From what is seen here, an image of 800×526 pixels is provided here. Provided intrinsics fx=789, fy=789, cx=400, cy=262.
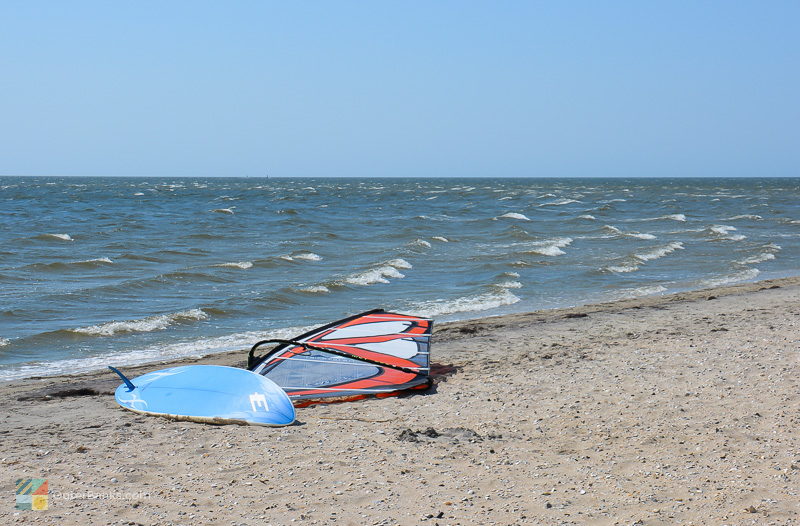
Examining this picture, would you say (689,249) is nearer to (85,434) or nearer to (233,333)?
(233,333)

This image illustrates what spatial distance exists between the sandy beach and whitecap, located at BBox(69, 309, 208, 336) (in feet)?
7.91

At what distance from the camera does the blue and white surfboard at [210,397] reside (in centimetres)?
571

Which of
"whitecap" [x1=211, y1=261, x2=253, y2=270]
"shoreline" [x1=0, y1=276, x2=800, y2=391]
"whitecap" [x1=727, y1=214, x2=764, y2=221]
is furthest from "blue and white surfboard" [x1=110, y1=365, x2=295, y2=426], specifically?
"whitecap" [x1=727, y1=214, x2=764, y2=221]

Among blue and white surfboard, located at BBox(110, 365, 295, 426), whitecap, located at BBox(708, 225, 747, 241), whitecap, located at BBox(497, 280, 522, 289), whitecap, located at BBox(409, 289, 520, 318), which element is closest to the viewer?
blue and white surfboard, located at BBox(110, 365, 295, 426)

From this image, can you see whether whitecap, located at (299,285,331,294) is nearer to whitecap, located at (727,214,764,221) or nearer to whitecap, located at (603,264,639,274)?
whitecap, located at (603,264,639,274)

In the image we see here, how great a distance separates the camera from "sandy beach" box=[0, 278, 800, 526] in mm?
4090

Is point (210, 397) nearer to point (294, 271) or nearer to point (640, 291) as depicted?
point (640, 291)

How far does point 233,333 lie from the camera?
1034 centimetres

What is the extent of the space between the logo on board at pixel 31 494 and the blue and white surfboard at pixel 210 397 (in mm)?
1372

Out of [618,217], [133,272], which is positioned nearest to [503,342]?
[133,272]

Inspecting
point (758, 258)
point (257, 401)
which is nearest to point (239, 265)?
point (257, 401)

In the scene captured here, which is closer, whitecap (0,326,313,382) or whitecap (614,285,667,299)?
whitecap (0,326,313,382)

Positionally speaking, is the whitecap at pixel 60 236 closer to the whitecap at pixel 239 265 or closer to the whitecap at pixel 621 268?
the whitecap at pixel 239 265

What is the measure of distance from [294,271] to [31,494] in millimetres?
11864
